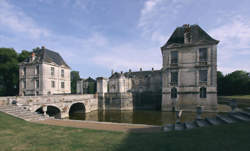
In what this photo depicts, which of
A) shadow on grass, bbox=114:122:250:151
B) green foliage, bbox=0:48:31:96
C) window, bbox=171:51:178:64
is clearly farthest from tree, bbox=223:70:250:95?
green foliage, bbox=0:48:31:96

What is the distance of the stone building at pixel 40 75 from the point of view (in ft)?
77.6

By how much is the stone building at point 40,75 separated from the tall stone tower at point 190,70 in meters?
21.9

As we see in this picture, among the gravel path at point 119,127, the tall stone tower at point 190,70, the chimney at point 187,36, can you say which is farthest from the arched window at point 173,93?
the gravel path at point 119,127

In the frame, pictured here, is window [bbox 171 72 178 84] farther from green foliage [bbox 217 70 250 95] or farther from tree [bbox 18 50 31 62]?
tree [bbox 18 50 31 62]

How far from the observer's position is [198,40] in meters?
20.0

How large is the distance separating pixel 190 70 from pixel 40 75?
2682 cm

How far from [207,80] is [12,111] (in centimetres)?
2352

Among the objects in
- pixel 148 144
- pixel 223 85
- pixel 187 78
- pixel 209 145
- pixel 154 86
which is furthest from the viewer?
pixel 223 85

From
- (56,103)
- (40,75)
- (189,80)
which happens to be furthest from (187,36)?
(40,75)

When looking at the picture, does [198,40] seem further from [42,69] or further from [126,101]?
[42,69]

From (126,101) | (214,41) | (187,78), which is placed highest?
(214,41)

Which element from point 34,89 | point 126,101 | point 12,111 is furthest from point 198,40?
Result: point 34,89

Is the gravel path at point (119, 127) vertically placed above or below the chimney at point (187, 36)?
below

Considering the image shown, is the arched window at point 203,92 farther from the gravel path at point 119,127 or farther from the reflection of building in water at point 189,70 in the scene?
the gravel path at point 119,127
